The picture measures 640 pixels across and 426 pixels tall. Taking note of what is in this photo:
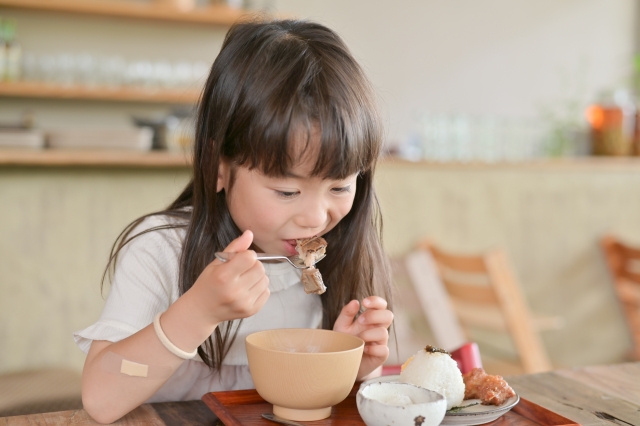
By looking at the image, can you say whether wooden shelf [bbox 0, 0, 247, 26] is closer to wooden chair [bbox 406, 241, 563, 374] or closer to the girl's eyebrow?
wooden chair [bbox 406, 241, 563, 374]

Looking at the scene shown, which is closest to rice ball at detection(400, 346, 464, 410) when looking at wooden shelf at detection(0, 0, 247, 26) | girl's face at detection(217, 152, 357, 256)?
girl's face at detection(217, 152, 357, 256)

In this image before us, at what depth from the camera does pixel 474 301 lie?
232cm

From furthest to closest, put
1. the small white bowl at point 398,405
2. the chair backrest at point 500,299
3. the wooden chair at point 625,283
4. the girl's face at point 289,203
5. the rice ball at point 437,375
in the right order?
the wooden chair at point 625,283 → the chair backrest at point 500,299 → the girl's face at point 289,203 → the rice ball at point 437,375 → the small white bowl at point 398,405

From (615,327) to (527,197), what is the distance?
2.56 feet

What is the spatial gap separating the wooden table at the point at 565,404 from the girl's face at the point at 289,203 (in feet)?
0.83

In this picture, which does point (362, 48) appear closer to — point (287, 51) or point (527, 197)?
point (527, 197)

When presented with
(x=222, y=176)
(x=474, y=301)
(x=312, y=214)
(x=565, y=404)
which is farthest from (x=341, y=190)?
(x=474, y=301)

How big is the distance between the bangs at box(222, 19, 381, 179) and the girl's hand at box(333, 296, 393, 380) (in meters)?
0.20

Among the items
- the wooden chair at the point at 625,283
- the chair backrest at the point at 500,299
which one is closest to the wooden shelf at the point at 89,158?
the chair backrest at the point at 500,299

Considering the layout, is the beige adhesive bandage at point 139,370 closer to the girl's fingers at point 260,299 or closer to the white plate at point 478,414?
the girl's fingers at point 260,299

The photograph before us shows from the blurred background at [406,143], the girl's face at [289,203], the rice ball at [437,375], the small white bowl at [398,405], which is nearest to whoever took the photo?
the small white bowl at [398,405]

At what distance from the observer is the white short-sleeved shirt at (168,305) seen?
94 cm

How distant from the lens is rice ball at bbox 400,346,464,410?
32.0 inches

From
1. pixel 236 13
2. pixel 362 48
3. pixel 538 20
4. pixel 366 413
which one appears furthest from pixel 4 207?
pixel 538 20
